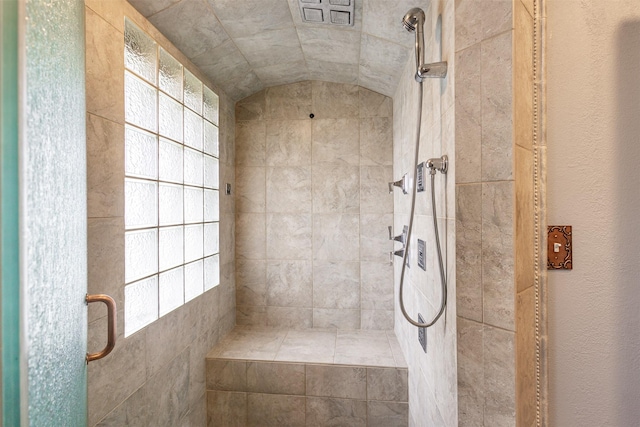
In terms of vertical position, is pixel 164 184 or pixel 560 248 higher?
pixel 164 184

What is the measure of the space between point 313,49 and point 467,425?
1990mm

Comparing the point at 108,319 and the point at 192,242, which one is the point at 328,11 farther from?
the point at 108,319

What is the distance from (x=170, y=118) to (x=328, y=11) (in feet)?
3.13

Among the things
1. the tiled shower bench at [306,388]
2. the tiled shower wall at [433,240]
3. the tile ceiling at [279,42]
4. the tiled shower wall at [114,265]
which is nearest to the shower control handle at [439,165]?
the tiled shower wall at [433,240]

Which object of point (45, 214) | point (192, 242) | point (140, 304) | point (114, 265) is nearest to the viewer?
point (45, 214)

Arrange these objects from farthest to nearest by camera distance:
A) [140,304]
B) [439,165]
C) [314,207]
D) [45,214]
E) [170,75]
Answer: [314,207]
[170,75]
[140,304]
[439,165]
[45,214]

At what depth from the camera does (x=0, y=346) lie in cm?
38

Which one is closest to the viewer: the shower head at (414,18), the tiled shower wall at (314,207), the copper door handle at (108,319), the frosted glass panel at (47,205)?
the frosted glass panel at (47,205)

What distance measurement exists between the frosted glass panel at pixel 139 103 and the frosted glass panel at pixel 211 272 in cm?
91

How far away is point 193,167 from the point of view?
5.97ft

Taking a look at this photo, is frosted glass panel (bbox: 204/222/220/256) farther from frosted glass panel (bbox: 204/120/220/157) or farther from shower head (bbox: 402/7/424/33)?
shower head (bbox: 402/7/424/33)

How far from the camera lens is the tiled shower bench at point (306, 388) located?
1.82 meters

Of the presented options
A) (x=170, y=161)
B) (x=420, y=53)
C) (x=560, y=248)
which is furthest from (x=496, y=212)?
(x=170, y=161)

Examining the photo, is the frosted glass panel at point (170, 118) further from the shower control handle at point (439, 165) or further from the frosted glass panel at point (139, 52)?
the shower control handle at point (439, 165)
